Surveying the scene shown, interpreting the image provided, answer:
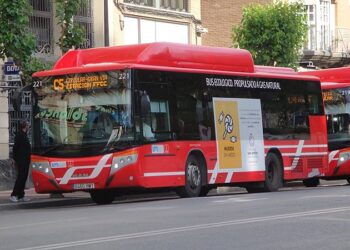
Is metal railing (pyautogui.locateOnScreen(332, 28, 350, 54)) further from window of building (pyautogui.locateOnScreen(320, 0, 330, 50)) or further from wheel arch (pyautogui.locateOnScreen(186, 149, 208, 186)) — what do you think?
wheel arch (pyautogui.locateOnScreen(186, 149, 208, 186))

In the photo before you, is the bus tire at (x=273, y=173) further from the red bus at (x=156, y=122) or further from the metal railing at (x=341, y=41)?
the metal railing at (x=341, y=41)

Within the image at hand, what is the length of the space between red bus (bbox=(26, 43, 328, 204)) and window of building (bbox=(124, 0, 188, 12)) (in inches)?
413

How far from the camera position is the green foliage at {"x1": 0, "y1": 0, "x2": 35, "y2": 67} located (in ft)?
70.7

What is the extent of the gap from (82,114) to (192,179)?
3.16 m

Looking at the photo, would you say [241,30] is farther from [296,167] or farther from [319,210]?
[319,210]

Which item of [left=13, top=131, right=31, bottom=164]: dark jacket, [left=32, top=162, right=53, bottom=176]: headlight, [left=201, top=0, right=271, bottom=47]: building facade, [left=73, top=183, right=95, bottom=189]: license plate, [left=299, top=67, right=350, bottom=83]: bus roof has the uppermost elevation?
[left=201, top=0, right=271, bottom=47]: building facade

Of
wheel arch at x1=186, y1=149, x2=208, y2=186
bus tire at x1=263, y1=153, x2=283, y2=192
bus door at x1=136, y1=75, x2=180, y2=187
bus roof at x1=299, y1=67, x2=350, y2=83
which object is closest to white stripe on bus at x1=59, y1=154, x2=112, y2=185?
bus door at x1=136, y1=75, x2=180, y2=187

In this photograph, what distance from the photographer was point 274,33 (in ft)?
121

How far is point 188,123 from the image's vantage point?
20844 mm

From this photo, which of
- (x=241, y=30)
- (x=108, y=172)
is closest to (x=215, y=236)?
(x=108, y=172)

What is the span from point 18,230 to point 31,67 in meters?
8.98

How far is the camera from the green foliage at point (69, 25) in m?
23.1

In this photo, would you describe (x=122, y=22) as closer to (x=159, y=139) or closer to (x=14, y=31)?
(x=14, y=31)

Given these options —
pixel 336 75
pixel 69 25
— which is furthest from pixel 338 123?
pixel 69 25
